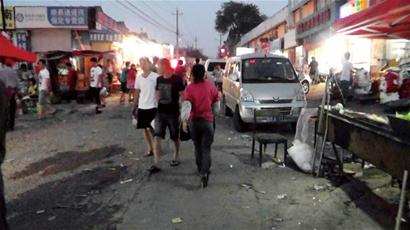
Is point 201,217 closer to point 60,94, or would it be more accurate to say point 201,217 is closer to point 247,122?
point 247,122

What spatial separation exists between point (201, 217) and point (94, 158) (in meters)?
4.44

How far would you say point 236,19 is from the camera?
101125mm

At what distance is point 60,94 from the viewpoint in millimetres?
23078

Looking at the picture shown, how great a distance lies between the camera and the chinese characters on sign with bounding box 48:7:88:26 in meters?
Result: 32.8

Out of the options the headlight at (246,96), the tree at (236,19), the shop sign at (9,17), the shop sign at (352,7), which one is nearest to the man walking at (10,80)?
the headlight at (246,96)

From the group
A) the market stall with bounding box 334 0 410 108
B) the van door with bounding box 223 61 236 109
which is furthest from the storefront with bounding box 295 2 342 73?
the van door with bounding box 223 61 236 109

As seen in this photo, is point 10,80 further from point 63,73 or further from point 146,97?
point 63,73

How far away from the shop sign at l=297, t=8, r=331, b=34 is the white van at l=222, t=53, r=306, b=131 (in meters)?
18.2

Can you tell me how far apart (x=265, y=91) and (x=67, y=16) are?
941 inches

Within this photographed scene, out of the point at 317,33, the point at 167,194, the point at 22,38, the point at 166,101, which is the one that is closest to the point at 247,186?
the point at 167,194

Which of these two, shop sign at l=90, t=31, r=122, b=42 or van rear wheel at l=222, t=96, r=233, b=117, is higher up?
shop sign at l=90, t=31, r=122, b=42

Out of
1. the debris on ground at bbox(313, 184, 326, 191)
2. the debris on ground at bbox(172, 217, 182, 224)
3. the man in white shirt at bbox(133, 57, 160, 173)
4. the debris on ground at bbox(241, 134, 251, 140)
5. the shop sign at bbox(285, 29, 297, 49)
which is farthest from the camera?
the shop sign at bbox(285, 29, 297, 49)

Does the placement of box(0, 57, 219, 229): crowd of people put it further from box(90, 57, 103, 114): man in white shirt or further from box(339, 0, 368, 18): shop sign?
box(339, 0, 368, 18): shop sign

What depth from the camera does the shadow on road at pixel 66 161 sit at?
898cm
